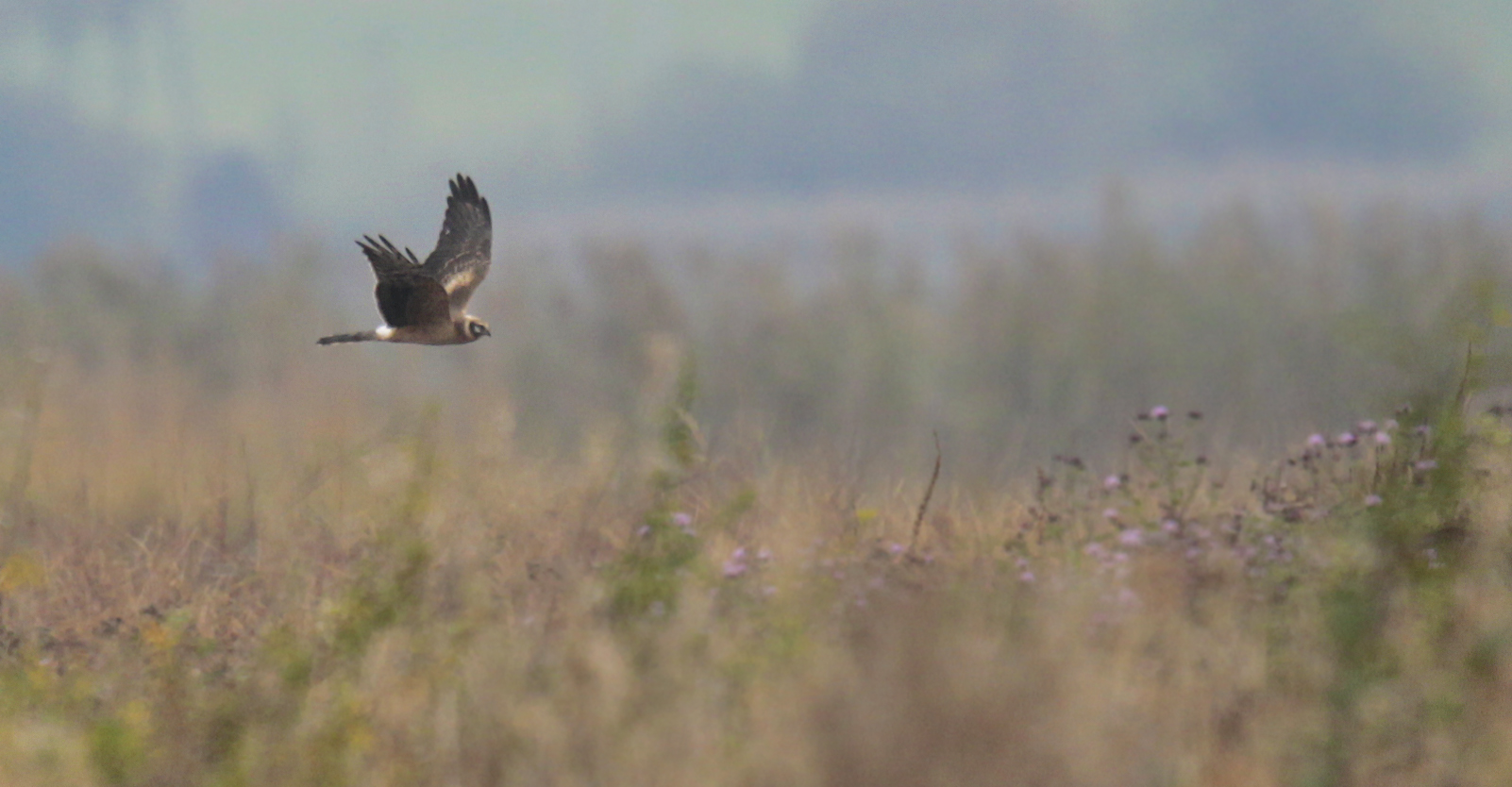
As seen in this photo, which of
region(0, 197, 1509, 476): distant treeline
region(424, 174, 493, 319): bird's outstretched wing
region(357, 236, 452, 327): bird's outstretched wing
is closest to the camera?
region(357, 236, 452, 327): bird's outstretched wing

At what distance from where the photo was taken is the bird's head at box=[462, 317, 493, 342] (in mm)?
7102

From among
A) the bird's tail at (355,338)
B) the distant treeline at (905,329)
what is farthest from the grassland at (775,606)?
the distant treeline at (905,329)

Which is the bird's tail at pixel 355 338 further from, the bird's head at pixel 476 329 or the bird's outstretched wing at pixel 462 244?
the bird's outstretched wing at pixel 462 244

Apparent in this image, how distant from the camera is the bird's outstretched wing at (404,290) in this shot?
6176mm

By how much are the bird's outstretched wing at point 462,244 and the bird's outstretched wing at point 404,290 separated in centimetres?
79

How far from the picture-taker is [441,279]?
295 inches

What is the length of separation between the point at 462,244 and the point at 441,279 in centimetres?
33

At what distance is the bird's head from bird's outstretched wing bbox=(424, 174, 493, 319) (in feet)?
0.60

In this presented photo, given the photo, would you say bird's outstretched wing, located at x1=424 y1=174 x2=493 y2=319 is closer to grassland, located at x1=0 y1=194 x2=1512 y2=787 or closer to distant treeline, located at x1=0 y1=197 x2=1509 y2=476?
grassland, located at x1=0 y1=194 x2=1512 y2=787

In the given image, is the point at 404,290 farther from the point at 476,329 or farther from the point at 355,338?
the point at 476,329

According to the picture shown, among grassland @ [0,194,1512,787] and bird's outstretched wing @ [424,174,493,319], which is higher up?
bird's outstretched wing @ [424,174,493,319]

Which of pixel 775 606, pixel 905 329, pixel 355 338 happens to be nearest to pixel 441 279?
pixel 355 338

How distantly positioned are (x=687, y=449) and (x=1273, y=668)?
1881mm

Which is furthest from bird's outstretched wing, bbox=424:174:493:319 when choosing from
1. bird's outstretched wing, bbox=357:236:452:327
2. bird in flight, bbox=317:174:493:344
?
bird's outstretched wing, bbox=357:236:452:327
